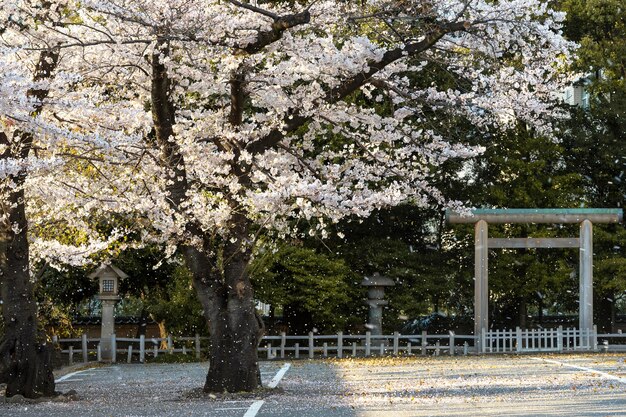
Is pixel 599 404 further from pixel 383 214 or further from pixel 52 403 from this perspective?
pixel 383 214

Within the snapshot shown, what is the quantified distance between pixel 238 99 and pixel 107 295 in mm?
13196

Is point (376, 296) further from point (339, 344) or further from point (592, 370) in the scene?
point (592, 370)

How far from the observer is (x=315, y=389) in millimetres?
15039

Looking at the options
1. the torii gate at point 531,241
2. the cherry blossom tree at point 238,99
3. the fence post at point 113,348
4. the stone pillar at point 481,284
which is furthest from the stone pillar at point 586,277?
the fence post at point 113,348

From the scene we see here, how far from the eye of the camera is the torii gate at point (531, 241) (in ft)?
84.6

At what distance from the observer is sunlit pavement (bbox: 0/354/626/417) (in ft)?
36.8

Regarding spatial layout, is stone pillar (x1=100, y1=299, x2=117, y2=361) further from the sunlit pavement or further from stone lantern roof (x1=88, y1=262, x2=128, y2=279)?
the sunlit pavement

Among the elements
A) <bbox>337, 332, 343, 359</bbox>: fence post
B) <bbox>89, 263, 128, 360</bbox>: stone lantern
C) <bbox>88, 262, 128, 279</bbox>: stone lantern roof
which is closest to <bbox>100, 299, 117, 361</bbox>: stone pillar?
<bbox>89, 263, 128, 360</bbox>: stone lantern

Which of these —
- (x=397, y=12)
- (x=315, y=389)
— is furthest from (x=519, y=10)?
(x=315, y=389)

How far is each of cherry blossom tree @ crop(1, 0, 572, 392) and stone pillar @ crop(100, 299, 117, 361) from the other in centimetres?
1113

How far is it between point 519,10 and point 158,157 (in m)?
5.54

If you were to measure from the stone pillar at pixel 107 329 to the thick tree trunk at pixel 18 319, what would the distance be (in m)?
12.2

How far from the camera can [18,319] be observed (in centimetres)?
1398

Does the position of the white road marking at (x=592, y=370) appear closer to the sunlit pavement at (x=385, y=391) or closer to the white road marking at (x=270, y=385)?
the sunlit pavement at (x=385, y=391)
